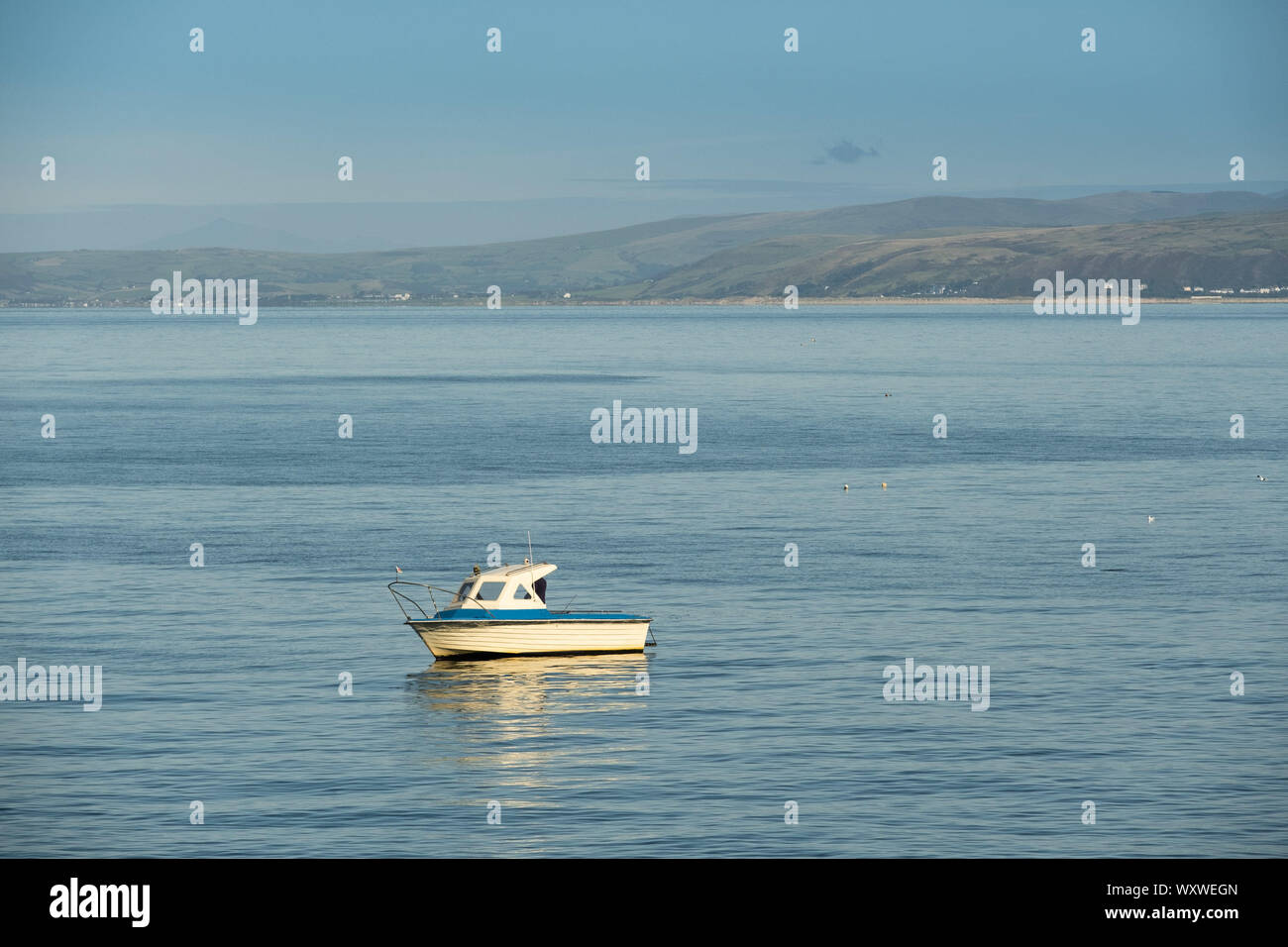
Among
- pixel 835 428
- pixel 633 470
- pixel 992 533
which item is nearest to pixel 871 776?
pixel 992 533

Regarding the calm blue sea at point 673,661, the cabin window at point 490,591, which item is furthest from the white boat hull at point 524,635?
the cabin window at point 490,591

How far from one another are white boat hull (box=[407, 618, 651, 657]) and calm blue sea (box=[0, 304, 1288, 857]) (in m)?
0.84

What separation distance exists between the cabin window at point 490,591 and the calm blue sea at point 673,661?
2505 mm

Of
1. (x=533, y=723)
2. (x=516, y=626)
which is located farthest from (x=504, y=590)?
(x=533, y=723)

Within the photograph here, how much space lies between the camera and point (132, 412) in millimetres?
171125

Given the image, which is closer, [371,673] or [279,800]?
[279,800]

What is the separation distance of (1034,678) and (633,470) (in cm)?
6584

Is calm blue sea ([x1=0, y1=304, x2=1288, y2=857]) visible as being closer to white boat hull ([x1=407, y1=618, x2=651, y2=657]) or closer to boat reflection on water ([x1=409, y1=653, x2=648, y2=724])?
boat reflection on water ([x1=409, y1=653, x2=648, y2=724])

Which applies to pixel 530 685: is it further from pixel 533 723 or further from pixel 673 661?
pixel 533 723

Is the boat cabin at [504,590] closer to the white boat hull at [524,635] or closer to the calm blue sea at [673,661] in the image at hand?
the white boat hull at [524,635]

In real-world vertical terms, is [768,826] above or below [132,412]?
below
